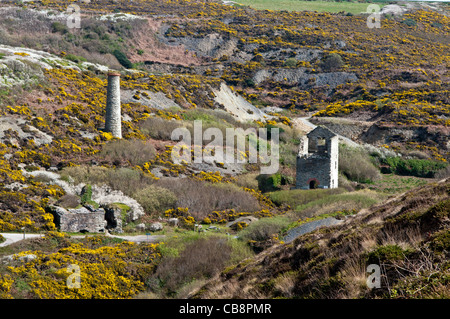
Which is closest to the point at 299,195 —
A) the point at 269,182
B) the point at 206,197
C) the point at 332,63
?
the point at 269,182

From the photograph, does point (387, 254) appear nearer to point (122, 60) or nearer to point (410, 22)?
point (122, 60)

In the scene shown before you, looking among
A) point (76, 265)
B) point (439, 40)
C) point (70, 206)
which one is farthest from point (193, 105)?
point (439, 40)

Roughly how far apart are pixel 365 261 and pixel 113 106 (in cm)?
2999

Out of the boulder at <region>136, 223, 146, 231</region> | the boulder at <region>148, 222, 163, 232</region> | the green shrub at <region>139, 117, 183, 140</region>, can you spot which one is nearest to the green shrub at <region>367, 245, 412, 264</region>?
the boulder at <region>148, 222, 163, 232</region>

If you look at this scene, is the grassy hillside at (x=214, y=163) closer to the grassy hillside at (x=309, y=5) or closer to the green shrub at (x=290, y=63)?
the green shrub at (x=290, y=63)

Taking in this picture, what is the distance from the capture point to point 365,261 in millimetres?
10359

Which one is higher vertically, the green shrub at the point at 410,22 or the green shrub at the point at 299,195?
the green shrub at the point at 410,22

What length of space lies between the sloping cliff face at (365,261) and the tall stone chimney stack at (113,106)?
24123mm

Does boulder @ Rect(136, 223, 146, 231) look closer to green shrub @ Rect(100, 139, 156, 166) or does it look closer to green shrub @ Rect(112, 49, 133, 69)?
green shrub @ Rect(100, 139, 156, 166)

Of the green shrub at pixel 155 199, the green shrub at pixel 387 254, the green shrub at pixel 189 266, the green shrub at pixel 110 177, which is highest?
the green shrub at pixel 387 254

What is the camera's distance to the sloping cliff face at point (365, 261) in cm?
913

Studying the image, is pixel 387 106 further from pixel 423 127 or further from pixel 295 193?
pixel 295 193

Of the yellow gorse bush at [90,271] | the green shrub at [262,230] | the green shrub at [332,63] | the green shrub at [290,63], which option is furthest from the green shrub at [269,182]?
the green shrub at [290,63]

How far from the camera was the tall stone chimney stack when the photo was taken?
3759 cm
